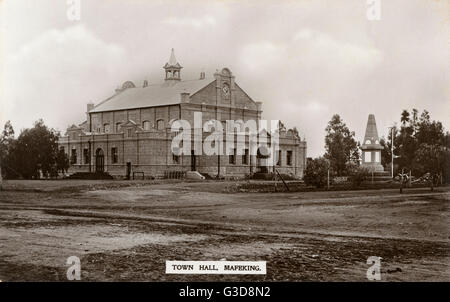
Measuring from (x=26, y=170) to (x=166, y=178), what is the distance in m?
13.0

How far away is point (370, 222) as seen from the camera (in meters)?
12.7

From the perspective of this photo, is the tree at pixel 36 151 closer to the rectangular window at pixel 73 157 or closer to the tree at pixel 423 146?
the rectangular window at pixel 73 157

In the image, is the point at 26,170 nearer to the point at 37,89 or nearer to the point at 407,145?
the point at 37,89

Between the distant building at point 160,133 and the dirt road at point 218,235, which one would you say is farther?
the distant building at point 160,133

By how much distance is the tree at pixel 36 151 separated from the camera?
15614mm

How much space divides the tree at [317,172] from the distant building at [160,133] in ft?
10.2

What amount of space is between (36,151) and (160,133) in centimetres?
1410

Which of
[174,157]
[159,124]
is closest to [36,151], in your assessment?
[174,157]

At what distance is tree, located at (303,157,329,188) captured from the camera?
78.1ft

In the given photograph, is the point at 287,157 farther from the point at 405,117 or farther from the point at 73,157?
the point at 405,117

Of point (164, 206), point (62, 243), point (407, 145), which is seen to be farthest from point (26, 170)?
point (407, 145)


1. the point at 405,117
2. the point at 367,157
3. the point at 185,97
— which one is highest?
the point at 185,97

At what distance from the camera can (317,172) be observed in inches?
945

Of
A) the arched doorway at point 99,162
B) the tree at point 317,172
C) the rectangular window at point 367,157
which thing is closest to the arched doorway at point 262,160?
the rectangular window at point 367,157
